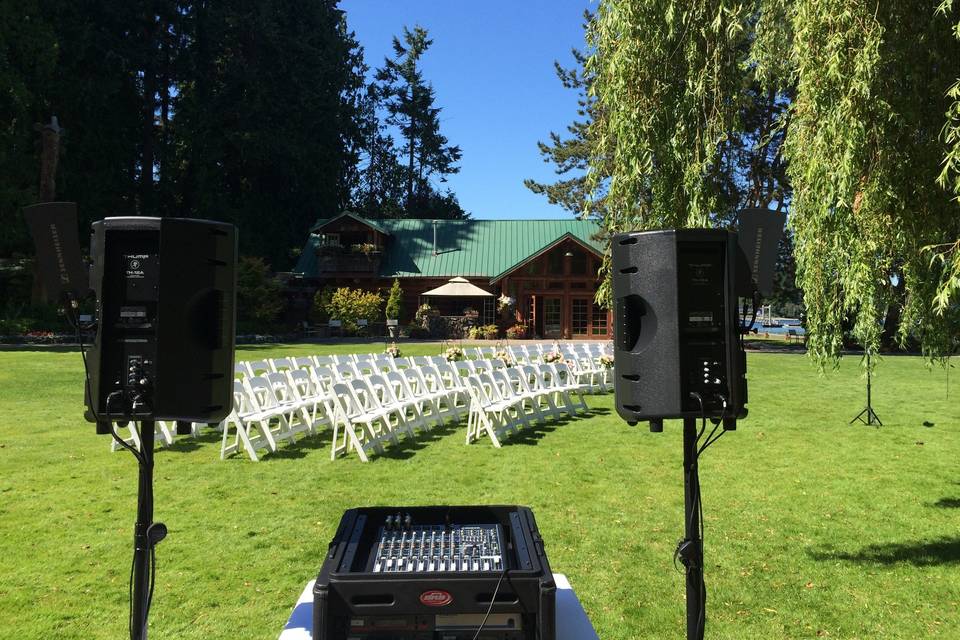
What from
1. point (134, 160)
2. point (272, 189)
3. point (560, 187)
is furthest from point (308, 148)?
point (560, 187)

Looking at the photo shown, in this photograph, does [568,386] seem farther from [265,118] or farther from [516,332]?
[265,118]

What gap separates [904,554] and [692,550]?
122 inches

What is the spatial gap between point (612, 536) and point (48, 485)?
528 cm

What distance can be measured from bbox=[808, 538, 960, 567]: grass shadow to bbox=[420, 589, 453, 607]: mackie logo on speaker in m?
3.66

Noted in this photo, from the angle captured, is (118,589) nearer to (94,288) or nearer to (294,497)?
(294,497)

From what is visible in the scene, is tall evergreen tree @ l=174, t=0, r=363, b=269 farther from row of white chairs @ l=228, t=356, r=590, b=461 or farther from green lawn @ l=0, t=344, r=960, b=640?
green lawn @ l=0, t=344, r=960, b=640

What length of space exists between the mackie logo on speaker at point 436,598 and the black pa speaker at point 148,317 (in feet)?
3.72

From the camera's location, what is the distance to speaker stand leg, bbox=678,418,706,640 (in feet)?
8.67

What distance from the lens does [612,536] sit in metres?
5.14

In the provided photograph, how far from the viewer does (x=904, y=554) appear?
189 inches

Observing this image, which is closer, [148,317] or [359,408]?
[148,317]

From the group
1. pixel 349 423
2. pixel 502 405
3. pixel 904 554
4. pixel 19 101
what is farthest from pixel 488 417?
pixel 19 101

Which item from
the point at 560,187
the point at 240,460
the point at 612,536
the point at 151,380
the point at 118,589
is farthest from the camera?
the point at 560,187

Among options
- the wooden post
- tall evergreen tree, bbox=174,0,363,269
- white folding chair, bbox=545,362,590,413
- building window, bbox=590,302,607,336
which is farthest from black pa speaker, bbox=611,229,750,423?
tall evergreen tree, bbox=174,0,363,269
